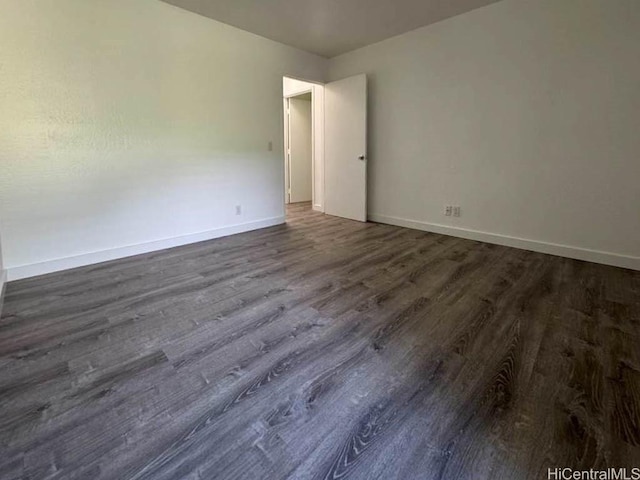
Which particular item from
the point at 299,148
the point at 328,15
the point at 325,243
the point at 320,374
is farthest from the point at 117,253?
the point at 299,148

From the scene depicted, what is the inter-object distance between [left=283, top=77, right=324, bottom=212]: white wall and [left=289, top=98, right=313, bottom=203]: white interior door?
0.70 metres

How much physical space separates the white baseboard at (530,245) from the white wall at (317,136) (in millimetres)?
1560

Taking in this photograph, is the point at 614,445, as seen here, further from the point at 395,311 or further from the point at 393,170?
the point at 393,170

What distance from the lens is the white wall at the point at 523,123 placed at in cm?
285

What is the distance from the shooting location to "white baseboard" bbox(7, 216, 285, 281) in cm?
280

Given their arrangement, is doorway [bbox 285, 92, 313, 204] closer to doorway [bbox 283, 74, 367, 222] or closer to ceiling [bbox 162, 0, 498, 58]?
doorway [bbox 283, 74, 367, 222]

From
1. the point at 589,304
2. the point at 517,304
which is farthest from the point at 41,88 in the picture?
the point at 589,304

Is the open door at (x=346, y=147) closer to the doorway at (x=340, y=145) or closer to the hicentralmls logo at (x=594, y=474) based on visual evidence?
the doorway at (x=340, y=145)

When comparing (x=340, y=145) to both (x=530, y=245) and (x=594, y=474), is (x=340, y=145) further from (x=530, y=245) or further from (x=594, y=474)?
(x=594, y=474)

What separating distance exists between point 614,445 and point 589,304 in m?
1.39

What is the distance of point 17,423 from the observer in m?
1.25

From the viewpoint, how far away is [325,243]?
3.82 metres

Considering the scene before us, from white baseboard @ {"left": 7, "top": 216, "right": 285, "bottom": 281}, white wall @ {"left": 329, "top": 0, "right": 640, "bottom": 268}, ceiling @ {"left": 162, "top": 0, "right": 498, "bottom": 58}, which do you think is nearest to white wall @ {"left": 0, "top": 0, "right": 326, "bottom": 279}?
white baseboard @ {"left": 7, "top": 216, "right": 285, "bottom": 281}

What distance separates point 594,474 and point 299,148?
673 cm
